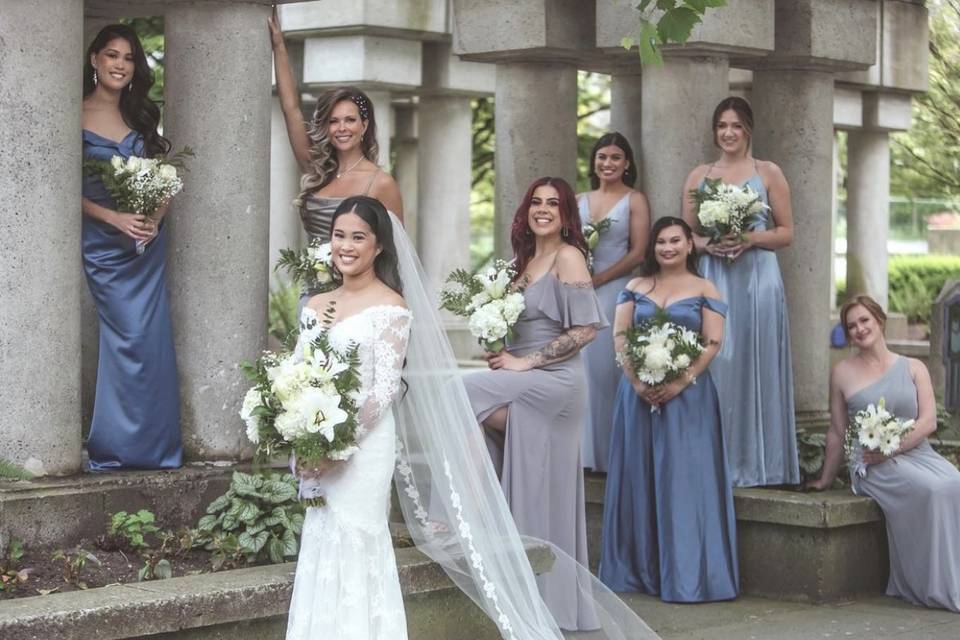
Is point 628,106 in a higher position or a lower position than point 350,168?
higher

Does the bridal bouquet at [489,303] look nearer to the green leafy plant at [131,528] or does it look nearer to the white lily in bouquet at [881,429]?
the green leafy plant at [131,528]

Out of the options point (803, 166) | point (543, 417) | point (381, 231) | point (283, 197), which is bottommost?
point (543, 417)

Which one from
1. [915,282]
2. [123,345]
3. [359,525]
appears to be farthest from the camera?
[915,282]

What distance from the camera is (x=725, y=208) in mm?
10469

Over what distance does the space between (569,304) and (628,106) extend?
3897 mm

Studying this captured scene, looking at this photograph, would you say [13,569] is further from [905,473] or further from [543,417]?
[905,473]

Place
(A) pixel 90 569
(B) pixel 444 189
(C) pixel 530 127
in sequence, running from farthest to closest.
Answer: (B) pixel 444 189, (C) pixel 530 127, (A) pixel 90 569

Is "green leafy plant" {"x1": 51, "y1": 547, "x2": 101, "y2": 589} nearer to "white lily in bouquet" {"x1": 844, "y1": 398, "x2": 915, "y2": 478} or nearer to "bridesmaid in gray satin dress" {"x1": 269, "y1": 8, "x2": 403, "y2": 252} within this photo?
"bridesmaid in gray satin dress" {"x1": 269, "y1": 8, "x2": 403, "y2": 252}

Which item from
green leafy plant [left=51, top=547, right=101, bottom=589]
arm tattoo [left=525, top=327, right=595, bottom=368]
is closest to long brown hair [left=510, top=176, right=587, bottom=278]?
arm tattoo [left=525, top=327, right=595, bottom=368]

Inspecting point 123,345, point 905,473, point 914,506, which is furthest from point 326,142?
point 914,506

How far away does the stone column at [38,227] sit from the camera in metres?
8.08

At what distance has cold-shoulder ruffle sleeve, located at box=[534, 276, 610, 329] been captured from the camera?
29.3ft

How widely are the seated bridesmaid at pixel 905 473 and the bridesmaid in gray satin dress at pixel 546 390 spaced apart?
190cm

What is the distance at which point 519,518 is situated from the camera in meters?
A: 8.86
